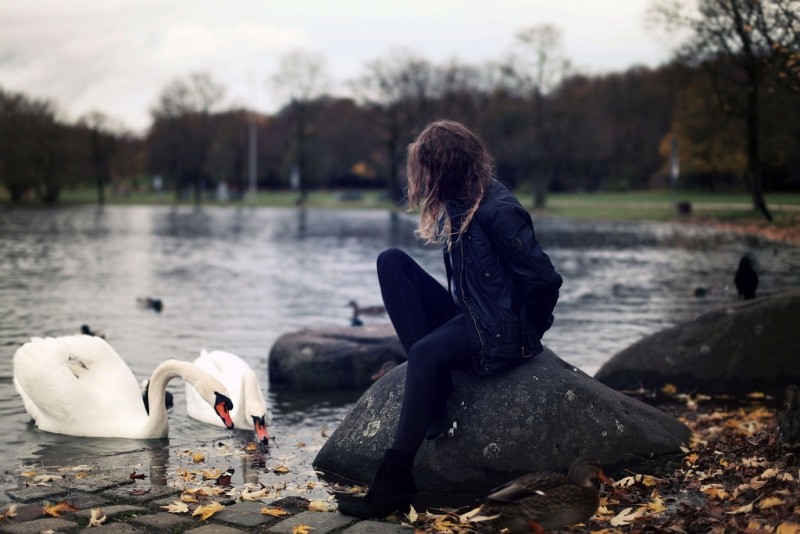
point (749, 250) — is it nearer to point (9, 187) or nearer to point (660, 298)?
point (660, 298)

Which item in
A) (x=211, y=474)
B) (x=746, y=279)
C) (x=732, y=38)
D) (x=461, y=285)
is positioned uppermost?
(x=732, y=38)

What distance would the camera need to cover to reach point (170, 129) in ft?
279

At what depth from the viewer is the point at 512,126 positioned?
230ft

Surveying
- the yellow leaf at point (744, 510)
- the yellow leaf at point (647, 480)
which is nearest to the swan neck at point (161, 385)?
the yellow leaf at point (647, 480)

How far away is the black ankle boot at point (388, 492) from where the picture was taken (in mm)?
4984

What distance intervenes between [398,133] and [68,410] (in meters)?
68.0

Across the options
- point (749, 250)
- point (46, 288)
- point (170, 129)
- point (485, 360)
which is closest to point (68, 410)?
point (485, 360)

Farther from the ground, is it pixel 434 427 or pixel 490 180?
pixel 490 180

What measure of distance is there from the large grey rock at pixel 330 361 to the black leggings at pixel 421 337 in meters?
3.68

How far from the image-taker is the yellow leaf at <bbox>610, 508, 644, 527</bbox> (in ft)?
15.4

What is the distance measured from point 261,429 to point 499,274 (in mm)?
2557

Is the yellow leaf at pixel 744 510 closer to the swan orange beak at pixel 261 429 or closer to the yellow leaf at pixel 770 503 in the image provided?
the yellow leaf at pixel 770 503

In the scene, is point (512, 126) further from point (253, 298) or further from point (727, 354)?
point (727, 354)

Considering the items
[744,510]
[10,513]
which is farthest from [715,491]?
[10,513]
